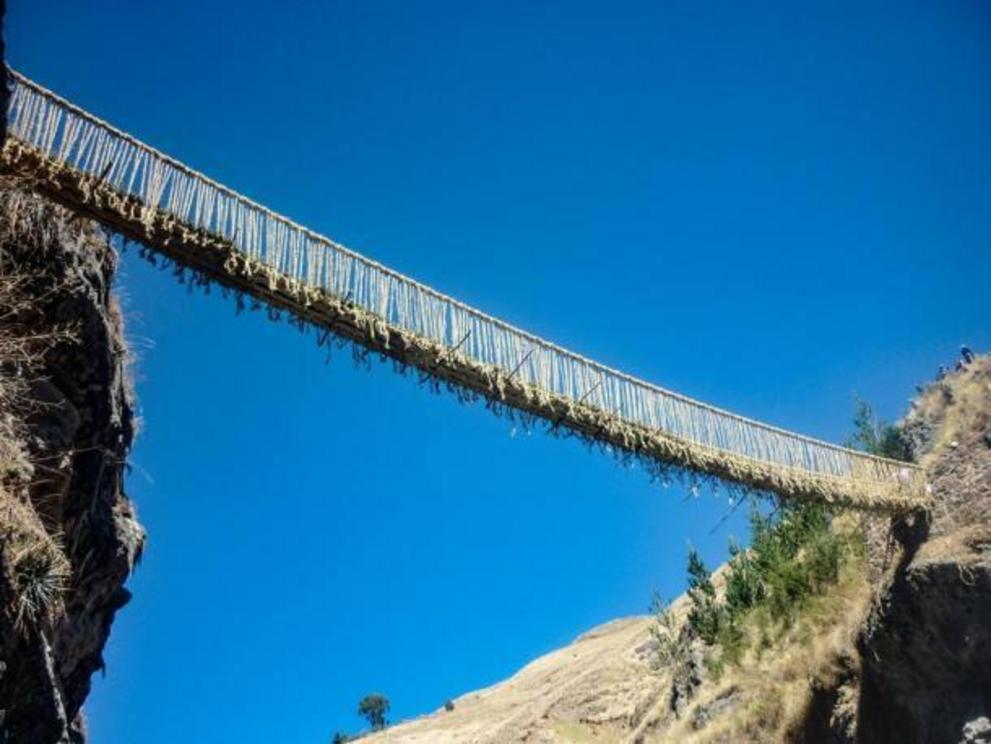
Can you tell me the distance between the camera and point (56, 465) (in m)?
11.7

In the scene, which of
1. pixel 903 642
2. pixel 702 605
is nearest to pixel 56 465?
pixel 903 642

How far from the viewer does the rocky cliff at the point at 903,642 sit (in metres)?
13.3

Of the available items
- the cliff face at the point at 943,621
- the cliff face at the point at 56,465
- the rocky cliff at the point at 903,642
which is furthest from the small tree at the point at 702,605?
the cliff face at the point at 56,465

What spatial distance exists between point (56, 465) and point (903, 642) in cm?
1415

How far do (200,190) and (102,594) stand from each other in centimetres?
794

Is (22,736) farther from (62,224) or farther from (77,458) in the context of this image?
(62,224)

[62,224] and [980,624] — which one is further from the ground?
[62,224]

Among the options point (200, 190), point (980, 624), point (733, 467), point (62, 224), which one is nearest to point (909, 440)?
point (980, 624)

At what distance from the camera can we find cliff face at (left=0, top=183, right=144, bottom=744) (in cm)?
955

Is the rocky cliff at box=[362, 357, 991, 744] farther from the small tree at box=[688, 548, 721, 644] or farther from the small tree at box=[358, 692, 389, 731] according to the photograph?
the small tree at box=[358, 692, 389, 731]

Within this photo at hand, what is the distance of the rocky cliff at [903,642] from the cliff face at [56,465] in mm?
13352

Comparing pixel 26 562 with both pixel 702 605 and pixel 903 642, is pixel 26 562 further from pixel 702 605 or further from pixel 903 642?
pixel 702 605

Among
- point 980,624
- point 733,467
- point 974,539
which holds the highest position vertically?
point 733,467

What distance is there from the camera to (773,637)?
72.3 feet
